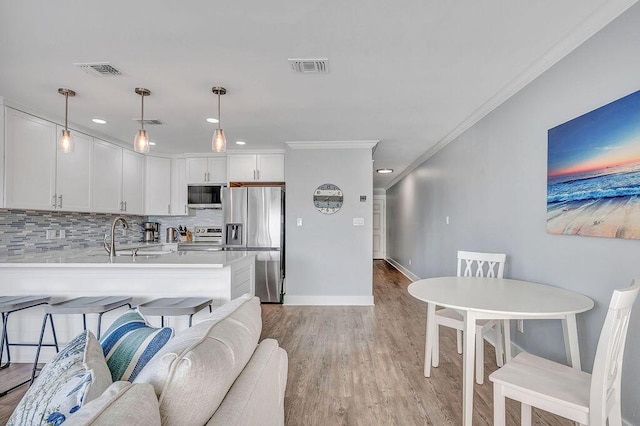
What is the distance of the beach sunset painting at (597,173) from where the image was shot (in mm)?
1553

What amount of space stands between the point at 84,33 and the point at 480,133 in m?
3.36

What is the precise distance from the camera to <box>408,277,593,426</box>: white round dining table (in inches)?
61.5

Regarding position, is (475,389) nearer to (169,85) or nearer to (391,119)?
(391,119)

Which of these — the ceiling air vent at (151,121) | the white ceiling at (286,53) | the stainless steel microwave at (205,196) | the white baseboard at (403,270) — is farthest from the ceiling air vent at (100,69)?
the white baseboard at (403,270)

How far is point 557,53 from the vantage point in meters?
2.04

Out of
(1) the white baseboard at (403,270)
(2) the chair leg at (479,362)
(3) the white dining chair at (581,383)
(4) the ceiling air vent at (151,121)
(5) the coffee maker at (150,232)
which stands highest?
(4) the ceiling air vent at (151,121)

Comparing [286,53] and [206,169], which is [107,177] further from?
[286,53]

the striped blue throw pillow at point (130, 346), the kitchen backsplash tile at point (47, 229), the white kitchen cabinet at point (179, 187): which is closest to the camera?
the striped blue throw pillow at point (130, 346)

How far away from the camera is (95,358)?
0.87 meters

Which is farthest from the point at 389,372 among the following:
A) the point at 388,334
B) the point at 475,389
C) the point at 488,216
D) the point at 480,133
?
the point at 480,133

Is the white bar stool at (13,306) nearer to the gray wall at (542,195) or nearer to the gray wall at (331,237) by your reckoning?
the gray wall at (331,237)

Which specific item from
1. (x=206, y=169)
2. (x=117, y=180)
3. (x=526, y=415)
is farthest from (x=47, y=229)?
(x=526, y=415)

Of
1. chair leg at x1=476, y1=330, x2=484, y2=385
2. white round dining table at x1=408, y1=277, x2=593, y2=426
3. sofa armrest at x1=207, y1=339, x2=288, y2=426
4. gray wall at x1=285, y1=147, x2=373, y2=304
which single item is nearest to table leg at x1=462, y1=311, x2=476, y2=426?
white round dining table at x1=408, y1=277, x2=593, y2=426

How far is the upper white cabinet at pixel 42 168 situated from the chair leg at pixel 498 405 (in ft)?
13.4
